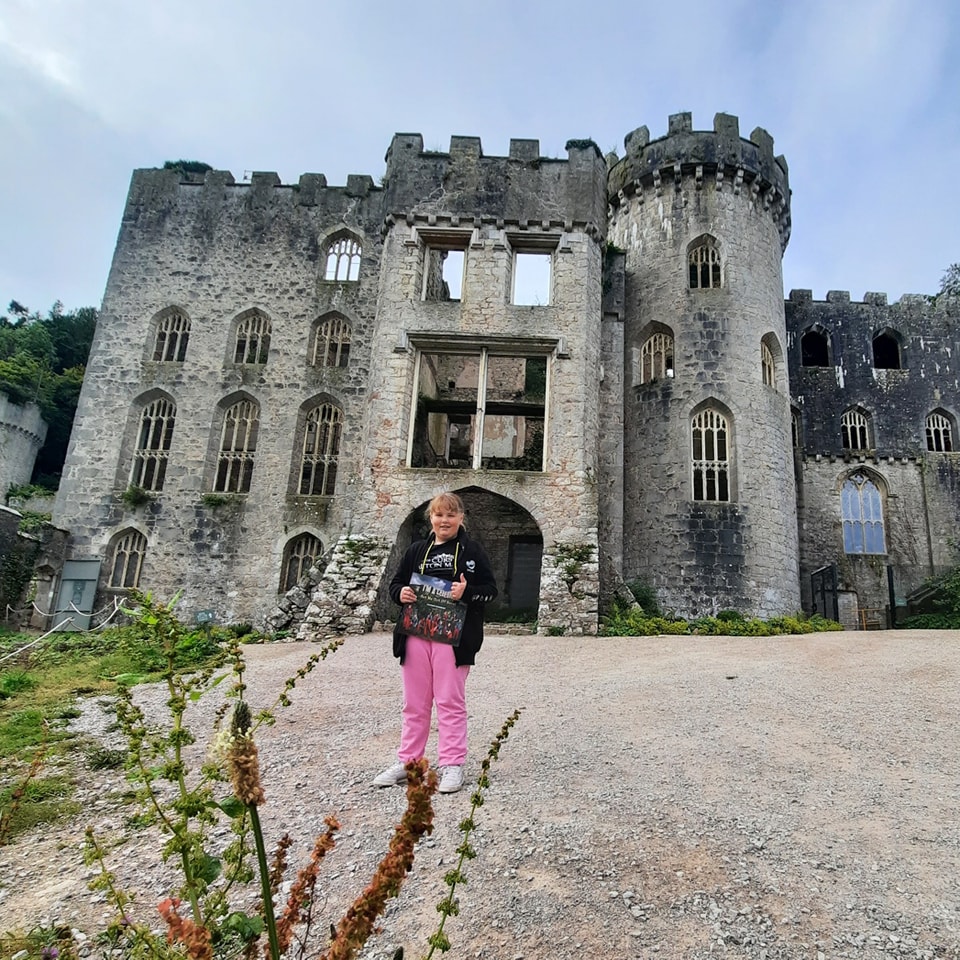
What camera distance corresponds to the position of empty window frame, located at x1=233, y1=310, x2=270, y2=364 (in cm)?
Result: 2036

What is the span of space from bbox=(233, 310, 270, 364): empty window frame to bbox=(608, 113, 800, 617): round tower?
10697 mm

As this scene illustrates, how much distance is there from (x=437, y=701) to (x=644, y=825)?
57.8 inches

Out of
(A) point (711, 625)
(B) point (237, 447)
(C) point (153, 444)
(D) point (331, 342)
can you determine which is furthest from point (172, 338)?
(A) point (711, 625)

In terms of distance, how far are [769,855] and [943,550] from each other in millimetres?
23209

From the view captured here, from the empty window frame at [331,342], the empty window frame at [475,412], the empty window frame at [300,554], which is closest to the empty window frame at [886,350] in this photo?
the empty window frame at [475,412]

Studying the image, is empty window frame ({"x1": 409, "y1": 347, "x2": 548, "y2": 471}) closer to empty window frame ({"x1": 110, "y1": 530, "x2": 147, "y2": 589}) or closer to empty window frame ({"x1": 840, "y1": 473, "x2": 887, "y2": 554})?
empty window frame ({"x1": 110, "y1": 530, "x2": 147, "y2": 589})

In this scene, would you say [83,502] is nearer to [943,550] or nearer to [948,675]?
[948,675]

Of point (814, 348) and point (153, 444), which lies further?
point (814, 348)

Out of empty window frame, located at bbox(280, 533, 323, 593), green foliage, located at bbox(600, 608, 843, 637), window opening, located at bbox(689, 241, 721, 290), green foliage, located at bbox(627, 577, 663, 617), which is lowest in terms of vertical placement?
green foliage, located at bbox(600, 608, 843, 637)

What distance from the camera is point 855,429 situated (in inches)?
945

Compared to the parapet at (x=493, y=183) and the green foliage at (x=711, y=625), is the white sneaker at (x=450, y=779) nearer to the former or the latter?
the green foliage at (x=711, y=625)

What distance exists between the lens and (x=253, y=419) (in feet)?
65.5

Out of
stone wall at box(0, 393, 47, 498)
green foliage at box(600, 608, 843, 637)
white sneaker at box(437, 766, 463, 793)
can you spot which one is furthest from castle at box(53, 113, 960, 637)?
white sneaker at box(437, 766, 463, 793)

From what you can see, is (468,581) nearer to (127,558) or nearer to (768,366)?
(127,558)
